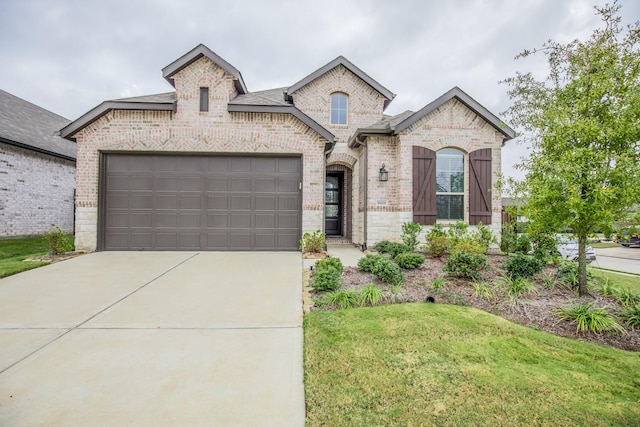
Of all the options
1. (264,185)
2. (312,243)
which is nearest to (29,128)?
(264,185)

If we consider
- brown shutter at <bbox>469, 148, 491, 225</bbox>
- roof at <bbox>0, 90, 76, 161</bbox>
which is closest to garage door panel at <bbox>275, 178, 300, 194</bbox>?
brown shutter at <bbox>469, 148, 491, 225</bbox>

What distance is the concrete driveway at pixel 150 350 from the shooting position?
2201 mm

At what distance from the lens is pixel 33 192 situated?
475 inches

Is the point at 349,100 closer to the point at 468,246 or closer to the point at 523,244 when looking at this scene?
the point at 468,246

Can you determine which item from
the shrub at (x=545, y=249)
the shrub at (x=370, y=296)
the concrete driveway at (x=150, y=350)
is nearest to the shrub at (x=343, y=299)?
the shrub at (x=370, y=296)

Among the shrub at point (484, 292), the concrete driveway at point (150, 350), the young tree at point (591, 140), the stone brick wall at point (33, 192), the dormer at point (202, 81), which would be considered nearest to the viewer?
the concrete driveway at point (150, 350)

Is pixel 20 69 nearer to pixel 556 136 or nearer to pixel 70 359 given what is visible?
pixel 70 359

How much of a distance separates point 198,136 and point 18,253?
620 centimetres

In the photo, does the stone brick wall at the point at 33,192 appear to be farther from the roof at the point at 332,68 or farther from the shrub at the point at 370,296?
the shrub at the point at 370,296

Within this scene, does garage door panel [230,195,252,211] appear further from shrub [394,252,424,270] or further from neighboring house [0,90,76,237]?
neighboring house [0,90,76,237]

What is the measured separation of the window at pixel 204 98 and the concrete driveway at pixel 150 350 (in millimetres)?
5153

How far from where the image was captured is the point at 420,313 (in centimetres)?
402

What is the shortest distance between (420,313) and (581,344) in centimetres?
166

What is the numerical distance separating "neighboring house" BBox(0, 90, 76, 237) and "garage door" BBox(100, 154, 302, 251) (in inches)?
219
